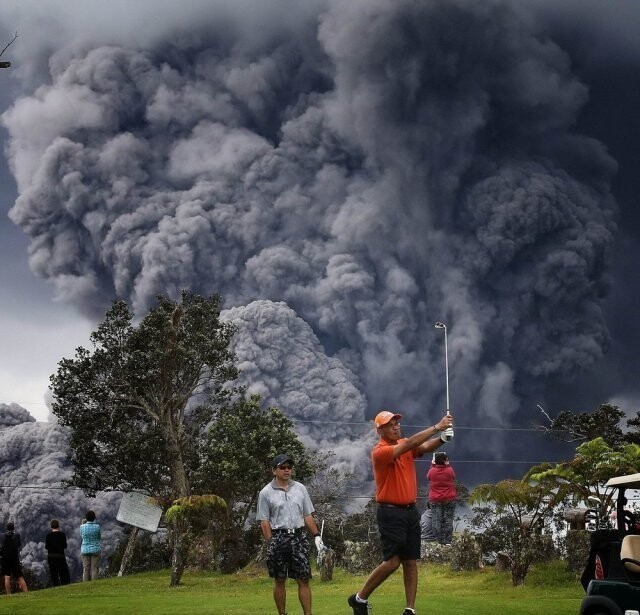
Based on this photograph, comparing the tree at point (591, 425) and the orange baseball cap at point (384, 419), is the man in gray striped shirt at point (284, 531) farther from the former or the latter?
the tree at point (591, 425)

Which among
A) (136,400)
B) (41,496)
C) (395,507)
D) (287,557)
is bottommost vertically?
(287,557)

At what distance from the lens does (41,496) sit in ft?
295

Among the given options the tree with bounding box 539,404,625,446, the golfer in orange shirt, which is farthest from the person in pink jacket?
the tree with bounding box 539,404,625,446

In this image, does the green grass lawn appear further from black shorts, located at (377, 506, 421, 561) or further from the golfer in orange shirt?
black shorts, located at (377, 506, 421, 561)

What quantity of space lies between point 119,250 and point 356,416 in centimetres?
4165

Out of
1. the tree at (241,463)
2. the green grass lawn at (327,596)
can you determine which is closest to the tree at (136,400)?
the tree at (241,463)

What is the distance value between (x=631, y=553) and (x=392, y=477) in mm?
2206

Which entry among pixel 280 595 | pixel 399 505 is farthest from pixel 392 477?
pixel 280 595

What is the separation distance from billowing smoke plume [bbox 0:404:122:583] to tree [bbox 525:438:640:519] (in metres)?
73.0

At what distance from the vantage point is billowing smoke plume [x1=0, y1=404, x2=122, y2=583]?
3455 inches

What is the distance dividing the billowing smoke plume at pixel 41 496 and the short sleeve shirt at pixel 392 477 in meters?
81.0

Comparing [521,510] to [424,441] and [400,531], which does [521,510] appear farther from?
[424,441]

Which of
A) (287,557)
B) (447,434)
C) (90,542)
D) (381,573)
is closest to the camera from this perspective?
(447,434)

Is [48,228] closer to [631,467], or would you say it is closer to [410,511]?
[631,467]
